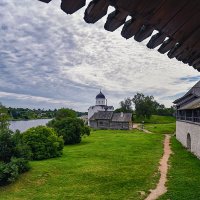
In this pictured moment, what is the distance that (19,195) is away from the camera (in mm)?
16125

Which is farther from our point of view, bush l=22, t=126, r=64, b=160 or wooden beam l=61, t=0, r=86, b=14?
bush l=22, t=126, r=64, b=160

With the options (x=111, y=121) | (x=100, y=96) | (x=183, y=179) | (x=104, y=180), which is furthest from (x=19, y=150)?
(x=100, y=96)

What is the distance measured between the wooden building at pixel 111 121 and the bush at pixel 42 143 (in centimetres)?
3741

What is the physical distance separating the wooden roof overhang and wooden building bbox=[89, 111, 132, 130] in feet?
207

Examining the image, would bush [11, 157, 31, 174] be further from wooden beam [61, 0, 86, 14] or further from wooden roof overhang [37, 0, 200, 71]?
wooden beam [61, 0, 86, 14]

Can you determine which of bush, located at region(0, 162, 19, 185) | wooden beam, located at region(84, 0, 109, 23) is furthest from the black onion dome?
wooden beam, located at region(84, 0, 109, 23)

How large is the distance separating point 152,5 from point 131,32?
49cm

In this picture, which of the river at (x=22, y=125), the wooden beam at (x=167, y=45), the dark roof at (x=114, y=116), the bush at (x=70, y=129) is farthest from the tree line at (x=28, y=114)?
the wooden beam at (x=167, y=45)

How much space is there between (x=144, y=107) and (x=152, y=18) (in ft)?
284

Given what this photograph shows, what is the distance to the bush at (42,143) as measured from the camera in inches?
1115

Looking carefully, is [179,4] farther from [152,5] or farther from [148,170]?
[148,170]

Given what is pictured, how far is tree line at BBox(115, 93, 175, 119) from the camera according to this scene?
294 feet

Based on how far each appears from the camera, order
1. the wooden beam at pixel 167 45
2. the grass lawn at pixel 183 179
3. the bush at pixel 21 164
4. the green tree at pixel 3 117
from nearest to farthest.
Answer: the wooden beam at pixel 167 45
the grass lawn at pixel 183 179
the bush at pixel 21 164
the green tree at pixel 3 117

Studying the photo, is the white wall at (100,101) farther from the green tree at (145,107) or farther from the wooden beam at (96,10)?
the wooden beam at (96,10)
